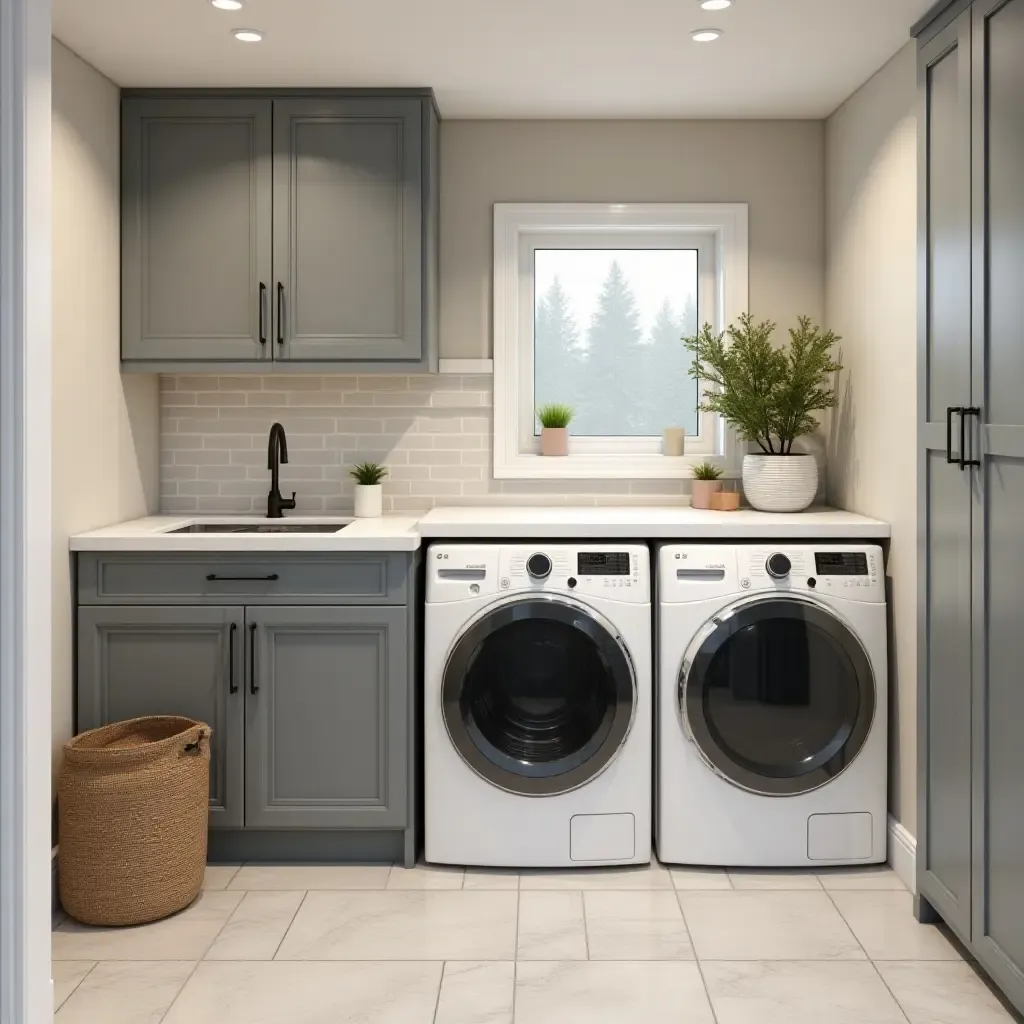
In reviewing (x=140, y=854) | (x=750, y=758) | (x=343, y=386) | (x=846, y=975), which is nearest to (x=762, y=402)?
(x=750, y=758)

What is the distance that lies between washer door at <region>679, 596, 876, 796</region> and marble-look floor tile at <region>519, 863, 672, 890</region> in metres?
0.36

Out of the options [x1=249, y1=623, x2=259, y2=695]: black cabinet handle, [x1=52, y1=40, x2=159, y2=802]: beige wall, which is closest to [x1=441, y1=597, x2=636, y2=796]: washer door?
[x1=249, y1=623, x2=259, y2=695]: black cabinet handle

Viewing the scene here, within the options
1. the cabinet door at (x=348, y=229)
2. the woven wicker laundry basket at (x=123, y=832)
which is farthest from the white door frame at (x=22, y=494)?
the cabinet door at (x=348, y=229)

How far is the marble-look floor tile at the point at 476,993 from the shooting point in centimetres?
238

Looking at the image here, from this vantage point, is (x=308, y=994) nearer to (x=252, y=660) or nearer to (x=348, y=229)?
(x=252, y=660)

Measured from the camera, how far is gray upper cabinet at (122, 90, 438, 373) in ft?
11.4

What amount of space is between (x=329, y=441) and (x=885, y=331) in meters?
1.89

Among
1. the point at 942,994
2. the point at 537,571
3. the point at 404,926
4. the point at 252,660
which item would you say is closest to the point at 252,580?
the point at 252,660

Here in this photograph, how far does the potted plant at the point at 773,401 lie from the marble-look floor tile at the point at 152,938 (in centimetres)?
206

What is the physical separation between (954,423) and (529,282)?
6.00 feet

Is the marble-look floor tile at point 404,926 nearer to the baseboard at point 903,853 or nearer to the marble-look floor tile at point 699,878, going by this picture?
the marble-look floor tile at point 699,878

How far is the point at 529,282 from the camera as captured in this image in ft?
13.0

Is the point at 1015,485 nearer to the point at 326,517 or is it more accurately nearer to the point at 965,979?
the point at 965,979

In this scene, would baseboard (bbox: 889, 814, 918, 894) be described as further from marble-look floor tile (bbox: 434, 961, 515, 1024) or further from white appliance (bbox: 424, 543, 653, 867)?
marble-look floor tile (bbox: 434, 961, 515, 1024)
